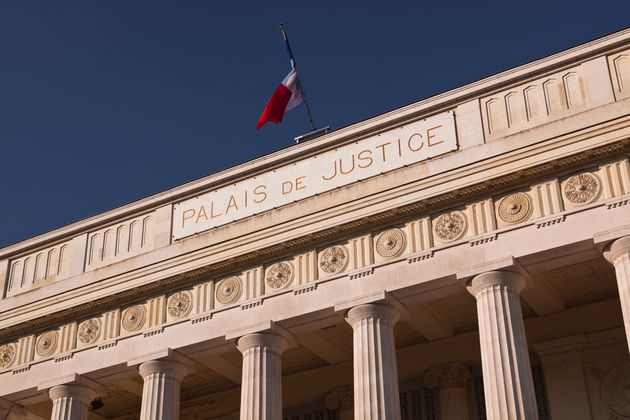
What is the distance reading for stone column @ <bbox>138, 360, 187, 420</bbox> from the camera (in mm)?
24600

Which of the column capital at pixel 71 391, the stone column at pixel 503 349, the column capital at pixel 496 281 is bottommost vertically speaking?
the stone column at pixel 503 349

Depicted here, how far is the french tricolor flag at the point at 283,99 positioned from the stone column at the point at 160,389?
8.19 m

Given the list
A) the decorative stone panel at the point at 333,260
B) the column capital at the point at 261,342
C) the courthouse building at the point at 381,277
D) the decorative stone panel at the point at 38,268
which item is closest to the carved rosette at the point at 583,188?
the courthouse building at the point at 381,277

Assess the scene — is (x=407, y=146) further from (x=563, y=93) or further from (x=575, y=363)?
(x=575, y=363)

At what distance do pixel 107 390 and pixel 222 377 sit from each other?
3190mm

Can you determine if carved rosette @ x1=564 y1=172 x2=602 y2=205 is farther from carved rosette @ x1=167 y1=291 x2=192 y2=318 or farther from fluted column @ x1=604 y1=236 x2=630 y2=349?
carved rosette @ x1=167 y1=291 x2=192 y2=318

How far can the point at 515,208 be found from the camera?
72.6 ft

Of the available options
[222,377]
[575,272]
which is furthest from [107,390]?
[575,272]

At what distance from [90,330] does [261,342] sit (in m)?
5.42

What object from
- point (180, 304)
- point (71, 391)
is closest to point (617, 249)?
point (180, 304)

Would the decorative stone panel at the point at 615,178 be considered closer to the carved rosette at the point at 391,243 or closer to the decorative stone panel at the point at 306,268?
the carved rosette at the point at 391,243

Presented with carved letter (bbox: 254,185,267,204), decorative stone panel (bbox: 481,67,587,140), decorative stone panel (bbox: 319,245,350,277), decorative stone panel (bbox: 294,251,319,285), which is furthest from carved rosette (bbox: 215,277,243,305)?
decorative stone panel (bbox: 481,67,587,140)

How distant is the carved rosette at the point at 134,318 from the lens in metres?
26.1

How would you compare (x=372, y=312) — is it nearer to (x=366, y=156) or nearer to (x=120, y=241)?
(x=366, y=156)
